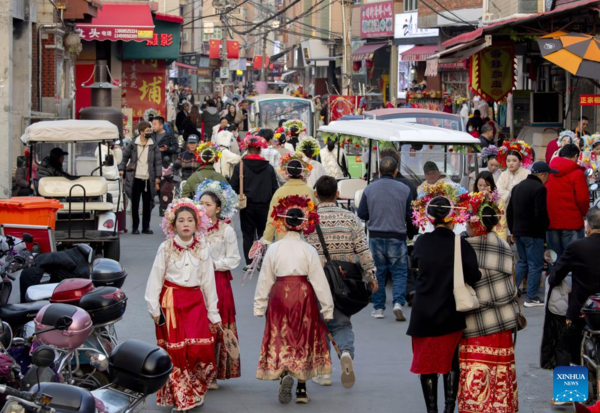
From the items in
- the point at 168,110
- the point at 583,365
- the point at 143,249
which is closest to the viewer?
the point at 583,365

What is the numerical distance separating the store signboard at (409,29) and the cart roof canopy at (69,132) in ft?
97.0

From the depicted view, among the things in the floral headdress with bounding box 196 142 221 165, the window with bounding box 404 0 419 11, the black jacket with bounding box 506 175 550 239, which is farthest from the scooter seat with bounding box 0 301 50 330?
the window with bounding box 404 0 419 11

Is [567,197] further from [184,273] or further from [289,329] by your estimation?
[184,273]

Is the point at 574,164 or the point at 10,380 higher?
the point at 574,164

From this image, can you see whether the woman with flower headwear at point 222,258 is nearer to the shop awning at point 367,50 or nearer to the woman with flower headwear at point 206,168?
the woman with flower headwear at point 206,168

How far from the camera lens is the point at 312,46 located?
67688mm

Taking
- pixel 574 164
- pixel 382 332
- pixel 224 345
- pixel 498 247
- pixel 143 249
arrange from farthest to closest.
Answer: pixel 143 249 < pixel 574 164 < pixel 382 332 < pixel 224 345 < pixel 498 247

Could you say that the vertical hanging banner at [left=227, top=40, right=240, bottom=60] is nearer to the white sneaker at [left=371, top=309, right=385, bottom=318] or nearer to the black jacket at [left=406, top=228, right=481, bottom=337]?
the white sneaker at [left=371, top=309, right=385, bottom=318]

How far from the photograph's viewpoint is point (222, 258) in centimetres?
862

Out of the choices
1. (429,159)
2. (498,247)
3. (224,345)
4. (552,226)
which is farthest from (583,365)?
(429,159)

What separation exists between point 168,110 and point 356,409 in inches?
1358

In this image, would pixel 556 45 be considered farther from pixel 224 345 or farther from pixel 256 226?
pixel 224 345

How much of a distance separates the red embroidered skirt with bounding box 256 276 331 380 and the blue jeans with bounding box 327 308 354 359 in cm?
53

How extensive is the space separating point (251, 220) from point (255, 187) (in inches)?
20.2
